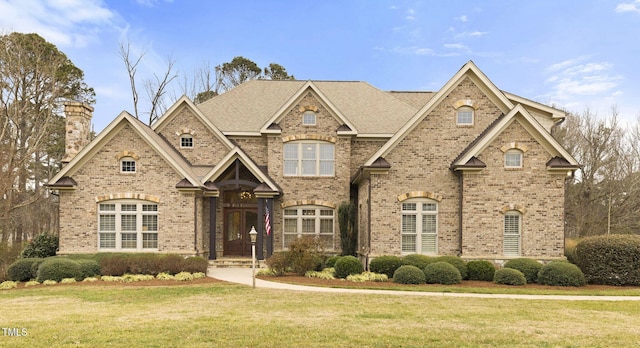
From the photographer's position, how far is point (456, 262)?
16828 millimetres

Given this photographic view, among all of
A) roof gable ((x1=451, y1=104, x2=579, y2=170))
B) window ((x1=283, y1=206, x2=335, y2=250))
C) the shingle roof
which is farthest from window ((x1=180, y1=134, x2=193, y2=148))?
roof gable ((x1=451, y1=104, x2=579, y2=170))

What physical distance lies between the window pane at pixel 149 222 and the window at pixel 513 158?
48.4 ft

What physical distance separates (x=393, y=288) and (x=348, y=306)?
142 inches

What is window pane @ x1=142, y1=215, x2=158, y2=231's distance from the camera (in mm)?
19469

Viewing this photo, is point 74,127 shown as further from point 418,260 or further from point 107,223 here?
point 418,260

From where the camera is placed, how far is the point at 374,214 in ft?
61.2

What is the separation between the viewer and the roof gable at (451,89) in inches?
741

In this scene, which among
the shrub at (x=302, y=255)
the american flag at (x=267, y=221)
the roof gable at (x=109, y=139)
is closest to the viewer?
the shrub at (x=302, y=255)

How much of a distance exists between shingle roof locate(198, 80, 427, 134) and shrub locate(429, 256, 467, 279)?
8.03 meters

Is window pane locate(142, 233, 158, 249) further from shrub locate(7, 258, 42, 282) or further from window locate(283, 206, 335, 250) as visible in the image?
window locate(283, 206, 335, 250)

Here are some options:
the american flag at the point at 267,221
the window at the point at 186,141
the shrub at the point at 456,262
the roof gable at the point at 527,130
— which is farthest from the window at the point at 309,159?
the shrub at the point at 456,262

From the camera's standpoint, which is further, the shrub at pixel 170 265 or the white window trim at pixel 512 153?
the white window trim at pixel 512 153

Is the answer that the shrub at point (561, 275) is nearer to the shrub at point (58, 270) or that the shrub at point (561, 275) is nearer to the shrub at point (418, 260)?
the shrub at point (418, 260)

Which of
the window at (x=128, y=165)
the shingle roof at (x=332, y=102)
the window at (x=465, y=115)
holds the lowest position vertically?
the window at (x=128, y=165)
